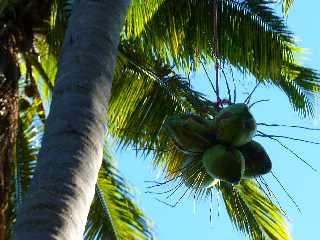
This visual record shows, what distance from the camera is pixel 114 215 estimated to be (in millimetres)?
6582

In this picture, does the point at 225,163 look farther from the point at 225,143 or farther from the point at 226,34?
the point at 226,34

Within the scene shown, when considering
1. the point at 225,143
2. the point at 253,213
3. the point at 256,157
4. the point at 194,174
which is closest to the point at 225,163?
the point at 225,143

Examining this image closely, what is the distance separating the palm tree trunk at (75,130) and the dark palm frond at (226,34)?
2783mm

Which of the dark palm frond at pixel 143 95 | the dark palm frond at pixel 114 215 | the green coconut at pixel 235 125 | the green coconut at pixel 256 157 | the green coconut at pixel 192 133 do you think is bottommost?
the dark palm frond at pixel 114 215

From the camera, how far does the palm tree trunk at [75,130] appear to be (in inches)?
104

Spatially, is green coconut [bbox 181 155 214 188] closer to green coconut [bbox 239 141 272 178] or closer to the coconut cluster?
the coconut cluster

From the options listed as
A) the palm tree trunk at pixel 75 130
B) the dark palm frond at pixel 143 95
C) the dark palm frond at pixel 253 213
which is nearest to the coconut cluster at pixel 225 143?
the palm tree trunk at pixel 75 130

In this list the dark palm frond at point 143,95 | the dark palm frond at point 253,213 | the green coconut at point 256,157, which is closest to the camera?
the green coconut at point 256,157

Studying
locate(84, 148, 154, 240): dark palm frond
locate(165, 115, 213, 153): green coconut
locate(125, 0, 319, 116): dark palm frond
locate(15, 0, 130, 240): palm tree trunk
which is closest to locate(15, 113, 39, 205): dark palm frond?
locate(84, 148, 154, 240): dark palm frond

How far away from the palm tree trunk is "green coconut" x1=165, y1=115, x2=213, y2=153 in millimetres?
328

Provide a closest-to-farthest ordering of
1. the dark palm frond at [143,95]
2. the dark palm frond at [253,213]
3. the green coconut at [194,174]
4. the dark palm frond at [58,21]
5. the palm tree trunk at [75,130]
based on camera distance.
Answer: the palm tree trunk at [75,130] → the green coconut at [194,174] → the dark palm frond at [253,213] → the dark palm frond at [143,95] → the dark palm frond at [58,21]

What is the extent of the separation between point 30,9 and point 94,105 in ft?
14.0

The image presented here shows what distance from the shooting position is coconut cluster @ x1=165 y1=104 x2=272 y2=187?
9.37 ft

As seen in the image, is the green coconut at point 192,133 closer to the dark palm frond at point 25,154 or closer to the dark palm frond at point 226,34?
the dark palm frond at point 226,34
